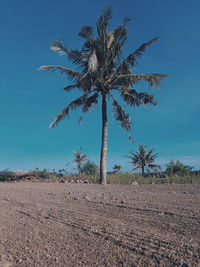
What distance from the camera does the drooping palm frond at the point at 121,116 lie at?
11922 mm

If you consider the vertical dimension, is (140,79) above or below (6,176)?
above

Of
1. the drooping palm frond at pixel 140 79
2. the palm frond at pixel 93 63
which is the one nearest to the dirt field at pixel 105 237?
the palm frond at pixel 93 63

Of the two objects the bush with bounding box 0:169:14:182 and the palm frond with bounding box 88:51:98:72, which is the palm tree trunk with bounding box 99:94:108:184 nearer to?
the palm frond with bounding box 88:51:98:72

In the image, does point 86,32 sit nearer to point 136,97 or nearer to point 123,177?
point 136,97

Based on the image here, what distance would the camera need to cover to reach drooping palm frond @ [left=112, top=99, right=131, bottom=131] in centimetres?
1192

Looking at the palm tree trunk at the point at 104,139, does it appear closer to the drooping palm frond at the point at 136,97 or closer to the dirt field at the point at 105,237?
the drooping palm frond at the point at 136,97

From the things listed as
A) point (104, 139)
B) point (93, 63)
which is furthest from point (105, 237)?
point (93, 63)

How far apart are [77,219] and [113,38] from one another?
10217 mm

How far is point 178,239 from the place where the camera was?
2.13 metres

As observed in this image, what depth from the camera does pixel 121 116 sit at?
12.1 meters

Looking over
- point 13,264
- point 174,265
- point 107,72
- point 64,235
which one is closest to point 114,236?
point 64,235

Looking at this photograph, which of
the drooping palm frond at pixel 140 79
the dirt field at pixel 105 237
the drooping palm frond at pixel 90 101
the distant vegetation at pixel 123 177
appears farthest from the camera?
the drooping palm frond at pixel 90 101

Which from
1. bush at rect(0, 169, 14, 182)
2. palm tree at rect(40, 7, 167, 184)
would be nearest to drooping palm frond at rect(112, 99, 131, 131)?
palm tree at rect(40, 7, 167, 184)

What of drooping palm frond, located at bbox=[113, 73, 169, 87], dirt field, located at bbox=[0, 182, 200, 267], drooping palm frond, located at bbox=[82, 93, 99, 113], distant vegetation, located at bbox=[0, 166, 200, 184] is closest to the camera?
dirt field, located at bbox=[0, 182, 200, 267]
